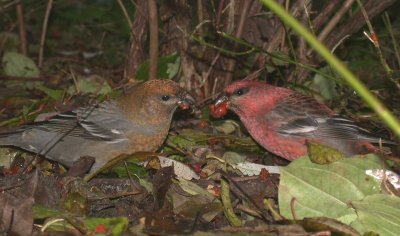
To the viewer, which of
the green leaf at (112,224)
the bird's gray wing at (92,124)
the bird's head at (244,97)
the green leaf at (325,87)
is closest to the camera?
the green leaf at (112,224)

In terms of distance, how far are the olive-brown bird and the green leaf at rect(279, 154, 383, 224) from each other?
5.12 feet

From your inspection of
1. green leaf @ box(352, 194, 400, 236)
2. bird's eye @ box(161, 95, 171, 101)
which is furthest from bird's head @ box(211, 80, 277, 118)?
green leaf @ box(352, 194, 400, 236)

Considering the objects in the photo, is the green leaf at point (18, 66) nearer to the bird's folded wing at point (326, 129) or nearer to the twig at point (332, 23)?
the bird's folded wing at point (326, 129)

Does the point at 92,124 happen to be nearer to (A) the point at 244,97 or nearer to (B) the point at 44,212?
(A) the point at 244,97

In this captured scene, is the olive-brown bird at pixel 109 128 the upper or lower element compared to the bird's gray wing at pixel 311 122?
lower

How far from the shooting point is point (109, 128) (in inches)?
191

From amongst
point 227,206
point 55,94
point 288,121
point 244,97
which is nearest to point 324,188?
point 227,206

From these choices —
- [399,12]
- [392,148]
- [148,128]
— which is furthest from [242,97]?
[399,12]

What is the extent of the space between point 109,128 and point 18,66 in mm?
1893

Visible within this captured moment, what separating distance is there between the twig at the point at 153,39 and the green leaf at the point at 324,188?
194 cm

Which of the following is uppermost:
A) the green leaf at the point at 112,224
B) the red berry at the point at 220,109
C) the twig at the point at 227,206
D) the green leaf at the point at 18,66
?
the red berry at the point at 220,109

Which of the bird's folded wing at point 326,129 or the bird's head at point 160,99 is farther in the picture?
the bird's head at point 160,99

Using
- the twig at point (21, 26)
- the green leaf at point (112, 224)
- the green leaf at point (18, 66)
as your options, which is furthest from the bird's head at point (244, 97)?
the twig at point (21, 26)

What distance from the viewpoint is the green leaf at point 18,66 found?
6.29 m
